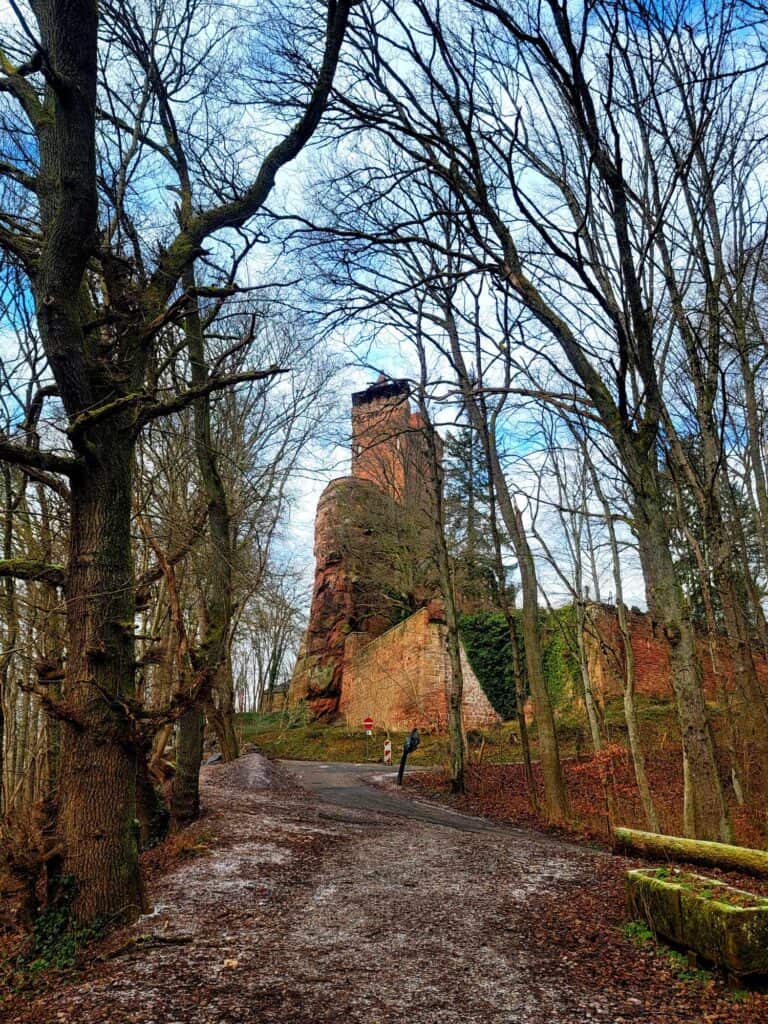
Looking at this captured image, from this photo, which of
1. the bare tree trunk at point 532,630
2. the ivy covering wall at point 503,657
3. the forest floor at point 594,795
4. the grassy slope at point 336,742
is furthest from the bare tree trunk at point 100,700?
the ivy covering wall at point 503,657

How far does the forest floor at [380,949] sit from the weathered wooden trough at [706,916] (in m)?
0.14

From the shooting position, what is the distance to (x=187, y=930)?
466 cm

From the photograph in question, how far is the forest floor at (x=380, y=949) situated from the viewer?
3.48 metres

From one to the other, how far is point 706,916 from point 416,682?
23.0 m

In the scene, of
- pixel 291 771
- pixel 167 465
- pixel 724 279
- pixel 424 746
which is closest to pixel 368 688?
pixel 424 746

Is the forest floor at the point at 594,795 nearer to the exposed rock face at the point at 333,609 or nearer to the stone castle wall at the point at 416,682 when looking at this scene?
the stone castle wall at the point at 416,682

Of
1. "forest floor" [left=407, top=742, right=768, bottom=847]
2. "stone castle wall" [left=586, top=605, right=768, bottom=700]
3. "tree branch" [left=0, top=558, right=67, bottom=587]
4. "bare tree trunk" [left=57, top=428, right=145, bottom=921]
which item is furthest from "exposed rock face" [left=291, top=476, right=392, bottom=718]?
"bare tree trunk" [left=57, top=428, right=145, bottom=921]

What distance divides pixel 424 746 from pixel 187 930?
64.0ft

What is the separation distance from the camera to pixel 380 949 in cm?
441

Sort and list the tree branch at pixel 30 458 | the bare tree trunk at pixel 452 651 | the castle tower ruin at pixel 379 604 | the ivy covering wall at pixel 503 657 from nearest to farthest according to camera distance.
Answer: the tree branch at pixel 30 458, the bare tree trunk at pixel 452 651, the ivy covering wall at pixel 503 657, the castle tower ruin at pixel 379 604

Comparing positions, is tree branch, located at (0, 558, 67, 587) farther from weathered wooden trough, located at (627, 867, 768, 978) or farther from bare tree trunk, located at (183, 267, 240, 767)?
weathered wooden trough, located at (627, 867, 768, 978)

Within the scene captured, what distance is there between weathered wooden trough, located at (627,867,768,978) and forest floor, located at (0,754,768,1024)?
0.46 feet

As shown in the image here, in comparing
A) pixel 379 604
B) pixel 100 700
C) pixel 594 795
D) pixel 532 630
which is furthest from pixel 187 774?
pixel 379 604

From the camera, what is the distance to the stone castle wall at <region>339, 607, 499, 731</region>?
996 inches
